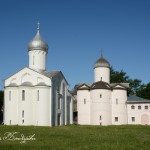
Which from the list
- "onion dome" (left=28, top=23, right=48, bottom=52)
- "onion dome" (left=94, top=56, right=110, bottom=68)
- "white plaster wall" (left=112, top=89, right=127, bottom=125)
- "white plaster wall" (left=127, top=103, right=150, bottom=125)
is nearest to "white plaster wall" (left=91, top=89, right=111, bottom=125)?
"white plaster wall" (left=112, top=89, right=127, bottom=125)

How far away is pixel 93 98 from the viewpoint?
4428cm

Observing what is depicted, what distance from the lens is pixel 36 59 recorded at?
43781 mm

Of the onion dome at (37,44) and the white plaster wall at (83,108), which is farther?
the white plaster wall at (83,108)

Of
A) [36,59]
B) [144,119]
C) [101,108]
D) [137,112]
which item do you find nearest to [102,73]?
[101,108]

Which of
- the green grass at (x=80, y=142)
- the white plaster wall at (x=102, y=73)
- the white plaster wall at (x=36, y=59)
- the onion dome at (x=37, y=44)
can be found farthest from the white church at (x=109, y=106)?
the green grass at (x=80, y=142)

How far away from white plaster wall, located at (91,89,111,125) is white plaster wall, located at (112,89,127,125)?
3.37 feet

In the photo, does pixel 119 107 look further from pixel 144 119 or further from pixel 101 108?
pixel 144 119

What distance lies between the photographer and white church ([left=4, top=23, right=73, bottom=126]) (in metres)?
38.8

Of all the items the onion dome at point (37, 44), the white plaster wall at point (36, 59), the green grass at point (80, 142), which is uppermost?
the onion dome at point (37, 44)

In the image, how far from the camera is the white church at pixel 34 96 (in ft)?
127

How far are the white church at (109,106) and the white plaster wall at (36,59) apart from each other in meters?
7.55

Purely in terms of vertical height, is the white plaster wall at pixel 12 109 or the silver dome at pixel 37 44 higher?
the silver dome at pixel 37 44

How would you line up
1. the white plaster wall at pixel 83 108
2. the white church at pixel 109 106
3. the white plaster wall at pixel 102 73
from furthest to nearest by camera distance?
A: 1. the white plaster wall at pixel 102 73
2. the white plaster wall at pixel 83 108
3. the white church at pixel 109 106

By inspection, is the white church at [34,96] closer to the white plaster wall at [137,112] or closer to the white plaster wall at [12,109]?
the white plaster wall at [12,109]
